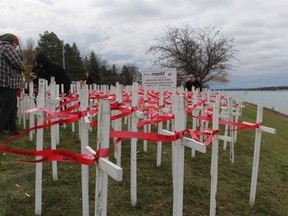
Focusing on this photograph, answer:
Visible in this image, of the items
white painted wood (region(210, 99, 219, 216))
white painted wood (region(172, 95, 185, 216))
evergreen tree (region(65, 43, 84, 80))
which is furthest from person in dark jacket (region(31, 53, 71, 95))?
evergreen tree (region(65, 43, 84, 80))

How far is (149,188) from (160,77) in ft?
34.8

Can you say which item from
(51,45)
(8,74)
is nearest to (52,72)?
(8,74)

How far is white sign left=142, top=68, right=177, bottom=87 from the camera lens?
14523mm

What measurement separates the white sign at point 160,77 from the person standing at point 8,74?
8.90 meters

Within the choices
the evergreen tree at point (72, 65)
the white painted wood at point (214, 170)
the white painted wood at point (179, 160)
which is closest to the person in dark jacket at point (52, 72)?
the white painted wood at point (214, 170)

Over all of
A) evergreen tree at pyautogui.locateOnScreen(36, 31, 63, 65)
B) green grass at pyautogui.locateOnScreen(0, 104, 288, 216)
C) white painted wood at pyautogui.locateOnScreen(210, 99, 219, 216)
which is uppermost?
evergreen tree at pyautogui.locateOnScreen(36, 31, 63, 65)

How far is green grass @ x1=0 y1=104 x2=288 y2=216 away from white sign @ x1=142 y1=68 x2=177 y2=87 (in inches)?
325

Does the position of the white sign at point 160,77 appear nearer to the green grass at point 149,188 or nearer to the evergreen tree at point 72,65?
the green grass at point 149,188

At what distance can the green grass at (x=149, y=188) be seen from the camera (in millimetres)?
3807

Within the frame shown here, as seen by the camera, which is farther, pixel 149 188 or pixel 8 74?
pixel 8 74

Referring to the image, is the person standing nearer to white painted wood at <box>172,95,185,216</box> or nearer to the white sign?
white painted wood at <box>172,95,185,216</box>

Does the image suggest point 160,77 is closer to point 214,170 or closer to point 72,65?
point 214,170

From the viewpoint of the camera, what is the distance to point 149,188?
178 inches

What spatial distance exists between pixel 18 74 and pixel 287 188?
5344 mm
